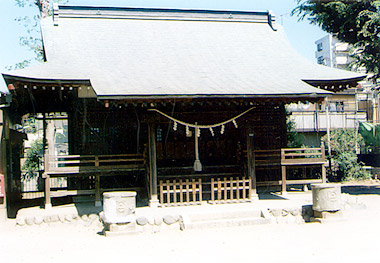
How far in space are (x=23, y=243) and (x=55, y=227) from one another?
1.46 m

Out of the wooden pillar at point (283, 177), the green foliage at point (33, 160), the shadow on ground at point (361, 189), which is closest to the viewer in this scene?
the wooden pillar at point (283, 177)

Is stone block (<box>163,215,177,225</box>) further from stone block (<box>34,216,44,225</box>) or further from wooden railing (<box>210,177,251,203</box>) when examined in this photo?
stone block (<box>34,216,44,225</box>)

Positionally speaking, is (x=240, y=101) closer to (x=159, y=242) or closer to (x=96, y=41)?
(x=159, y=242)

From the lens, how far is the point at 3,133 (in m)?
10.1

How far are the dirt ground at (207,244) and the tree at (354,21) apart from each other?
241 inches

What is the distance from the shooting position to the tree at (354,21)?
501 inches

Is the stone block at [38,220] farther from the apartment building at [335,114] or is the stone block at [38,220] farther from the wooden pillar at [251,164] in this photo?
the apartment building at [335,114]

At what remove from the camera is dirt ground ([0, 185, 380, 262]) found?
6652 millimetres

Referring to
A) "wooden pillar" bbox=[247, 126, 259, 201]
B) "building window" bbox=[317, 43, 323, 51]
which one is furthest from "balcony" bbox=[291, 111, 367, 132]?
"building window" bbox=[317, 43, 323, 51]

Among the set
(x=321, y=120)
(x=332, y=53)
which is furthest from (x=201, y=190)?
(x=332, y=53)

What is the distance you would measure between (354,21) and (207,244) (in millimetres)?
9667

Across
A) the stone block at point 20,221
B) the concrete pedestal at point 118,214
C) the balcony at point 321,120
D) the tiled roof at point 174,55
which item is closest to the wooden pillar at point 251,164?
the tiled roof at point 174,55

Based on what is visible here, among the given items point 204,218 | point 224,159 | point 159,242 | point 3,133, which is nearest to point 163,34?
point 224,159

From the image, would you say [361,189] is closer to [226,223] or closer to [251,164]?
[251,164]
